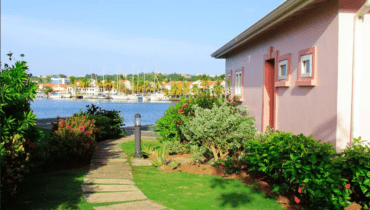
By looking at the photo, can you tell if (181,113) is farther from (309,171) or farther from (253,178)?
(309,171)

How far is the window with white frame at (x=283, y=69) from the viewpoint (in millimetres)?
7809

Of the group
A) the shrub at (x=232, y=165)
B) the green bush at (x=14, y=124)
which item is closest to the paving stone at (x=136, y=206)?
the green bush at (x=14, y=124)

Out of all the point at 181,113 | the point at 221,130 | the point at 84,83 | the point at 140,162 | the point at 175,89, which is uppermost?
the point at 84,83

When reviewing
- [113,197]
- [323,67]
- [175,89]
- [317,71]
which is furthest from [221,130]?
[175,89]

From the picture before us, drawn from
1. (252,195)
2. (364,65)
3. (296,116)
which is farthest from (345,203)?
→ (296,116)

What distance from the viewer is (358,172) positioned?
463 centimetres

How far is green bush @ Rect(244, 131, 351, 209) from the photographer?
15.1 ft

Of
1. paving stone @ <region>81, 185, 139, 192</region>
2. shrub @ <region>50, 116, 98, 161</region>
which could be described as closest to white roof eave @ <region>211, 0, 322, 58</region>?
paving stone @ <region>81, 185, 139, 192</region>

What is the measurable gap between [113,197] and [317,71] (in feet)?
13.7

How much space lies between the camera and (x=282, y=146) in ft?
17.5

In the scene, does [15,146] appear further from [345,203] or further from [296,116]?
[296,116]

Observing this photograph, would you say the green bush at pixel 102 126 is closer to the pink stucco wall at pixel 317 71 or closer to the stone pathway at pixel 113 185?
the stone pathway at pixel 113 185

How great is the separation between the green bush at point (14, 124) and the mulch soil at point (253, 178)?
3.48 meters

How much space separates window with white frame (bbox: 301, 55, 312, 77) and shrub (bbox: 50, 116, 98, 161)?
5172mm
